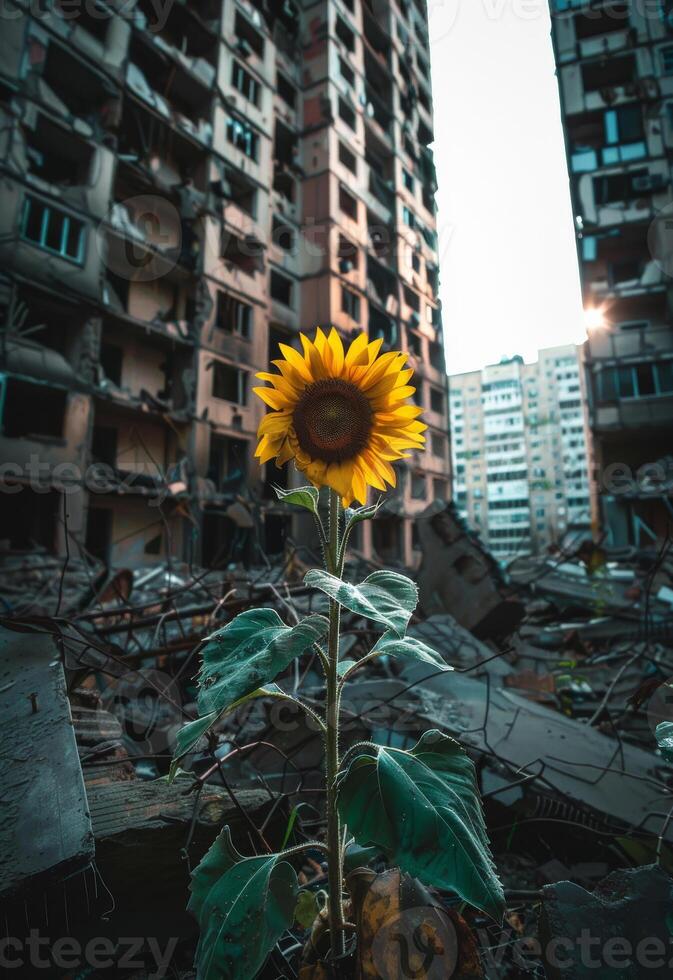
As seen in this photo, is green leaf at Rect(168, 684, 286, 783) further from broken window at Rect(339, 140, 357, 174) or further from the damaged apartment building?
broken window at Rect(339, 140, 357, 174)

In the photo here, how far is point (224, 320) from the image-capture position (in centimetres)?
1975

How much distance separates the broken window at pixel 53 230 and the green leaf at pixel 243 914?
1692cm

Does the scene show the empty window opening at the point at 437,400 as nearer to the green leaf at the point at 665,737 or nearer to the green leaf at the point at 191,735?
the green leaf at the point at 665,737

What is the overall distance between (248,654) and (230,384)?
1972cm

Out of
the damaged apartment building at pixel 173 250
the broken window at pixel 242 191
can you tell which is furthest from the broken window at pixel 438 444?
the broken window at pixel 242 191

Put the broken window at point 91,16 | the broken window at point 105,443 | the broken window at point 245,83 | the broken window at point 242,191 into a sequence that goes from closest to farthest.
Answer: the broken window at point 91,16
the broken window at point 105,443
the broken window at point 242,191
the broken window at point 245,83

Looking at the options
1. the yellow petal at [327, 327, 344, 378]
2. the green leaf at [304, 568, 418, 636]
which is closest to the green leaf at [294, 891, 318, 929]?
the green leaf at [304, 568, 418, 636]

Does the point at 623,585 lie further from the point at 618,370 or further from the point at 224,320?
the point at 224,320

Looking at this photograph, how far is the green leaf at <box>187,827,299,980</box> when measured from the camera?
2.94ft

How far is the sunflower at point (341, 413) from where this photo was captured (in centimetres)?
142

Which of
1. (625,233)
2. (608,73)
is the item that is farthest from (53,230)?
(608,73)

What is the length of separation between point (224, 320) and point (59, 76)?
881cm

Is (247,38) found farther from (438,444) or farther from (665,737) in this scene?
(665,737)

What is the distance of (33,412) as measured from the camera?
594 inches
